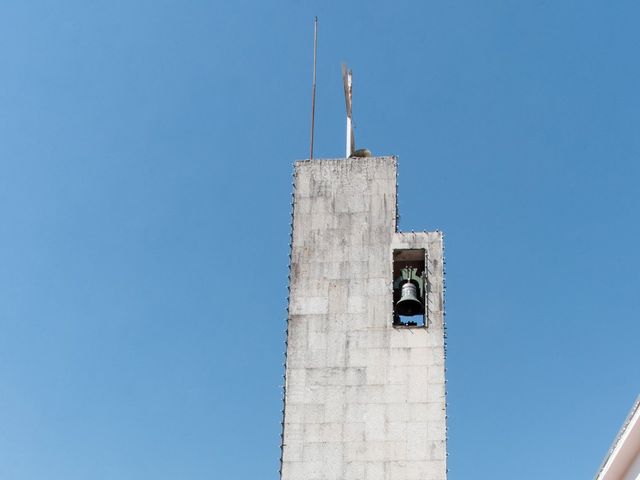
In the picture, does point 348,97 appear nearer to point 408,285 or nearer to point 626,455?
point 408,285

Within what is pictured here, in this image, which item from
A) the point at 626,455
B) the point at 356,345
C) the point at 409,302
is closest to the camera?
the point at 626,455

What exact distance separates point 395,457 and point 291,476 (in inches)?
126

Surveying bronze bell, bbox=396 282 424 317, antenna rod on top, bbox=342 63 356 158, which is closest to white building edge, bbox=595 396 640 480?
bronze bell, bbox=396 282 424 317

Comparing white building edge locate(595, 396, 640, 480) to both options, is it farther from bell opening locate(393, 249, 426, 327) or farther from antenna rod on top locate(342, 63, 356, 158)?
antenna rod on top locate(342, 63, 356, 158)

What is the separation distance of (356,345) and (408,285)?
8.74 ft

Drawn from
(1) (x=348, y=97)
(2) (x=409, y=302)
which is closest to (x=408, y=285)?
(2) (x=409, y=302)

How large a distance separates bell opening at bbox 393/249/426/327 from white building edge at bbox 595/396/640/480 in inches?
456

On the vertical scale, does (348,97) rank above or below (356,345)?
above

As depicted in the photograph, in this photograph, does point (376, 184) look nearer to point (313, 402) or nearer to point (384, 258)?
point (384, 258)

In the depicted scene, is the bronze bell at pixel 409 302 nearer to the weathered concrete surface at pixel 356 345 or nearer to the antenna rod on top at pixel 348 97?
the weathered concrete surface at pixel 356 345

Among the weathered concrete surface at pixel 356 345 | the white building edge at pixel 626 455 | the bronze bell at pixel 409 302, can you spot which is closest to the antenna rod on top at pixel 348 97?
the weathered concrete surface at pixel 356 345

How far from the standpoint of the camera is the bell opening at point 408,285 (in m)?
29.9

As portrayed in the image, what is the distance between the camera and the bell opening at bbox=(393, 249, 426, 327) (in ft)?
98.0

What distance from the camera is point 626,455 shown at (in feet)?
57.7
